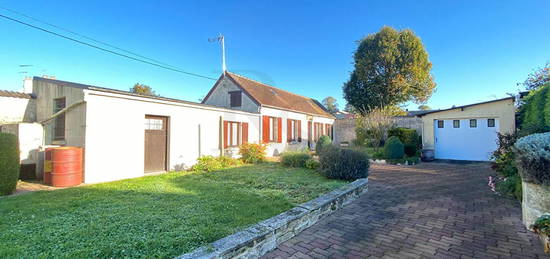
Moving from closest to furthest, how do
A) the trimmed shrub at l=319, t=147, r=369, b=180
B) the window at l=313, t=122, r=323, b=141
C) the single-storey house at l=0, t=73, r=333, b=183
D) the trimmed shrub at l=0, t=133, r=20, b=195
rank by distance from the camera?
1. the trimmed shrub at l=0, t=133, r=20, b=195
2. the trimmed shrub at l=319, t=147, r=369, b=180
3. the single-storey house at l=0, t=73, r=333, b=183
4. the window at l=313, t=122, r=323, b=141

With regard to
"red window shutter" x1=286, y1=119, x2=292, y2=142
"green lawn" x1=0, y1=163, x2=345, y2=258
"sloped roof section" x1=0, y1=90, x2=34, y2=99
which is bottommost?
"green lawn" x1=0, y1=163, x2=345, y2=258

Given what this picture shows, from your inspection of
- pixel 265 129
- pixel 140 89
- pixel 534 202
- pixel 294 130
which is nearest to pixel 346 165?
pixel 534 202

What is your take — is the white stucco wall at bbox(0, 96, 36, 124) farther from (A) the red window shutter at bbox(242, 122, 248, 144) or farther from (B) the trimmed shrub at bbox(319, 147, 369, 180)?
(B) the trimmed shrub at bbox(319, 147, 369, 180)

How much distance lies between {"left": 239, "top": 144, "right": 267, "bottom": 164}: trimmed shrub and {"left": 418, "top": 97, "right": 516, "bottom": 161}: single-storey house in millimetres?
8425

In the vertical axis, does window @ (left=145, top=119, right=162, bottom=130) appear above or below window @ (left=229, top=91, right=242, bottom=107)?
below

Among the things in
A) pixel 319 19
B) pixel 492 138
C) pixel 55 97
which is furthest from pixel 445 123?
pixel 55 97

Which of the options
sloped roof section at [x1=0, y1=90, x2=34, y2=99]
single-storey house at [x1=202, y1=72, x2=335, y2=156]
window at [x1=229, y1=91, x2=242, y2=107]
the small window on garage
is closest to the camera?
sloped roof section at [x1=0, y1=90, x2=34, y2=99]

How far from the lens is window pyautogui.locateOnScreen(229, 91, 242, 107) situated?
1380cm

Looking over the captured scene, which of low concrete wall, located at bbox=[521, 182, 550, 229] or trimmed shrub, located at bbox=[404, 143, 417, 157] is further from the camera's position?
trimmed shrub, located at bbox=[404, 143, 417, 157]

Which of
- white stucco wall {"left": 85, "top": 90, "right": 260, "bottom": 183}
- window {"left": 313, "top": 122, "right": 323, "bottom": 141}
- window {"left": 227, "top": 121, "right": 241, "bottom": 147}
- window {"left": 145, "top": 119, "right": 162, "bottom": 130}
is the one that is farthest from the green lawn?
window {"left": 313, "top": 122, "right": 323, "bottom": 141}

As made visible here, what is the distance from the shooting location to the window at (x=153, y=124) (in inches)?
301

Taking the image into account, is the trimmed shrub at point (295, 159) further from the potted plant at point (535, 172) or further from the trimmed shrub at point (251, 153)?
the potted plant at point (535, 172)

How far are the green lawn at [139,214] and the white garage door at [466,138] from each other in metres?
8.63

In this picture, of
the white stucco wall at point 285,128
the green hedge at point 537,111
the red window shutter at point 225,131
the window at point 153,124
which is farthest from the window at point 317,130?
the window at point 153,124
